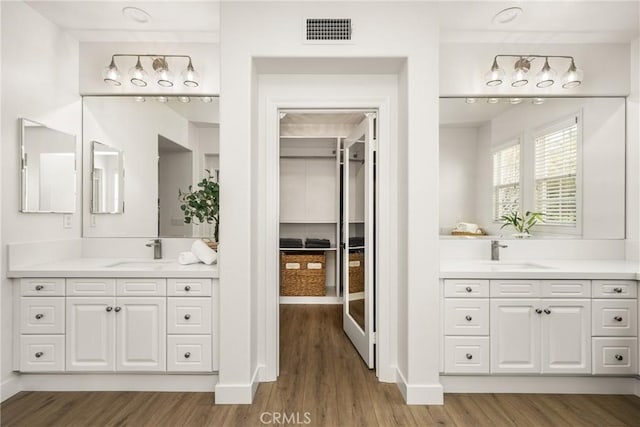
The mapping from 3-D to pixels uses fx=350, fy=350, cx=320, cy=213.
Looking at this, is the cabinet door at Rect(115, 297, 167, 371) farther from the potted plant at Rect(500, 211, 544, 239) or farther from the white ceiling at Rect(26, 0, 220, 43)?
the potted plant at Rect(500, 211, 544, 239)

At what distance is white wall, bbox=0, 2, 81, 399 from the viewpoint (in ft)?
7.66

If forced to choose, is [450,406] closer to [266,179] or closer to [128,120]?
[266,179]

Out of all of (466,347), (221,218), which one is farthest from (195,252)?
(466,347)

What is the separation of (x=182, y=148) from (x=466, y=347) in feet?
8.90

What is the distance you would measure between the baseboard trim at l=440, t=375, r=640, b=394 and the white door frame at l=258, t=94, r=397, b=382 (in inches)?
18.8

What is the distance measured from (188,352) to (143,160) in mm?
1679

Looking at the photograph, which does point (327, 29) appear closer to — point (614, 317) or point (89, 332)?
point (89, 332)

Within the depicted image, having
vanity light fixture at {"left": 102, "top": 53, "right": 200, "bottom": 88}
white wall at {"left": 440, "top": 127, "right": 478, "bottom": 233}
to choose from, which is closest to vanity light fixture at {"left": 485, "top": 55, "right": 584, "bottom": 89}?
white wall at {"left": 440, "top": 127, "right": 478, "bottom": 233}

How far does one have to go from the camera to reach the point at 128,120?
119 inches

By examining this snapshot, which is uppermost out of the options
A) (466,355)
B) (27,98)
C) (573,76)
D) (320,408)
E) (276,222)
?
(573,76)

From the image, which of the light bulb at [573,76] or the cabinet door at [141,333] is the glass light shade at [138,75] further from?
the light bulb at [573,76]

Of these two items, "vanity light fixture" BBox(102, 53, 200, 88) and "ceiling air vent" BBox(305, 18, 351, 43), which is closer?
"ceiling air vent" BBox(305, 18, 351, 43)

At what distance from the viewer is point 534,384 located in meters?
2.45

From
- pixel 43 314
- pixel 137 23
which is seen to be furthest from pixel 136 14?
pixel 43 314
